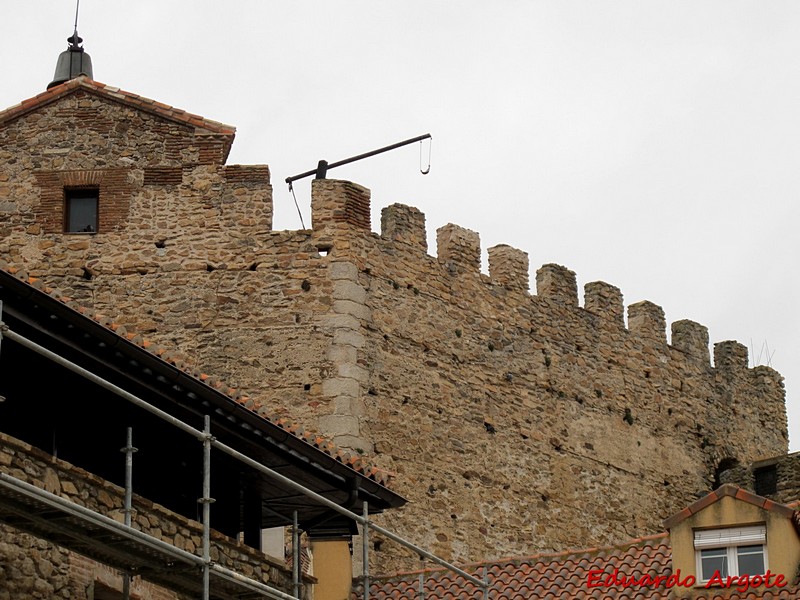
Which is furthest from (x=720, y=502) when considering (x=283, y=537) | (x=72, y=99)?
(x=72, y=99)

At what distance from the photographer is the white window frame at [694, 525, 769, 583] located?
20.3m

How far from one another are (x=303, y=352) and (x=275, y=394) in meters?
0.71

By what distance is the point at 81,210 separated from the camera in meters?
27.9

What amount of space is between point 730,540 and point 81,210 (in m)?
11.4

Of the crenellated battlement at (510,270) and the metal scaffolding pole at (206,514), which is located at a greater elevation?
the crenellated battlement at (510,270)

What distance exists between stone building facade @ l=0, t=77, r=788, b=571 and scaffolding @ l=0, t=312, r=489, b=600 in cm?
889

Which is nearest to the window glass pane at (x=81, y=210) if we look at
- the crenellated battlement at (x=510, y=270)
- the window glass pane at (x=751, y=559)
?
the crenellated battlement at (x=510, y=270)

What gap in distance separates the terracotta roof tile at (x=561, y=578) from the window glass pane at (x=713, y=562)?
14.1 inches

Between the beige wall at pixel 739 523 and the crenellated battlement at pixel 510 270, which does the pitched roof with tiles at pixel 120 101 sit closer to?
the crenellated battlement at pixel 510 270

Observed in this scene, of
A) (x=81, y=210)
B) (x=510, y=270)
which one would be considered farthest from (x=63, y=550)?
(x=510, y=270)

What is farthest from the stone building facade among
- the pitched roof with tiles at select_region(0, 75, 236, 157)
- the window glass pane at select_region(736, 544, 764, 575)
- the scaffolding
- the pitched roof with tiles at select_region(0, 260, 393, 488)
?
the scaffolding

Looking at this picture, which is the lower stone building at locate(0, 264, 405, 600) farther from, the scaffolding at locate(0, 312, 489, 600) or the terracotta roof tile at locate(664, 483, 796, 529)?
the terracotta roof tile at locate(664, 483, 796, 529)

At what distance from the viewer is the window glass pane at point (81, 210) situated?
90.9ft

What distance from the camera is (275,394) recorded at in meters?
26.4
